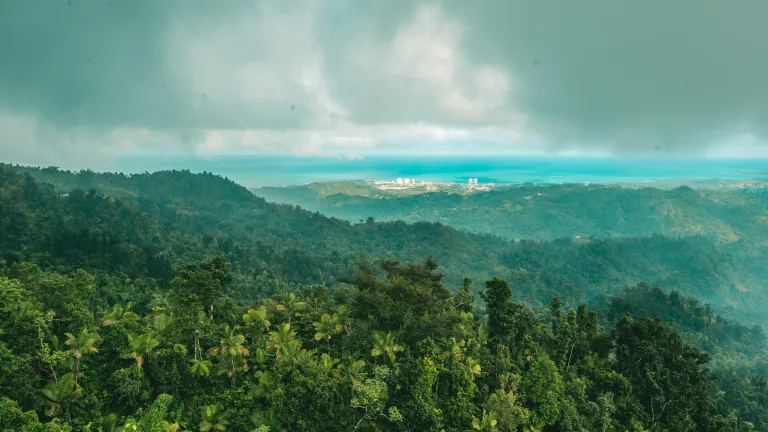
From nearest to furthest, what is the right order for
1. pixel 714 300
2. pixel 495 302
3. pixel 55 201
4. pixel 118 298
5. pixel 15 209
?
pixel 495 302
pixel 118 298
pixel 15 209
pixel 55 201
pixel 714 300

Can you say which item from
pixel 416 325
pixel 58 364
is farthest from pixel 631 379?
pixel 58 364

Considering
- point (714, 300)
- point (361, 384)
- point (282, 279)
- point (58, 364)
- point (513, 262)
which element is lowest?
point (714, 300)

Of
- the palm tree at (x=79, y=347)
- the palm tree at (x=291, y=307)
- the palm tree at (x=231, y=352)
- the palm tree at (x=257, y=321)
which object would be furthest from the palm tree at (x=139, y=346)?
the palm tree at (x=291, y=307)

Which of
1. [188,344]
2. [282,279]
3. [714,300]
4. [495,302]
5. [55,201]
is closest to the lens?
[188,344]

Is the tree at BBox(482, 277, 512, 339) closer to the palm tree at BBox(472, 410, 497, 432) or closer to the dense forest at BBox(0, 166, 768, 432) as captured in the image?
the dense forest at BBox(0, 166, 768, 432)

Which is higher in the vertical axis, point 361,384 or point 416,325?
point 416,325

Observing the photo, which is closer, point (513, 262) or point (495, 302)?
point (495, 302)

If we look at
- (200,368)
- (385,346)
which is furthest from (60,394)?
(385,346)

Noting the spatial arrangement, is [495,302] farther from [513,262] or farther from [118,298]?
[513,262]
